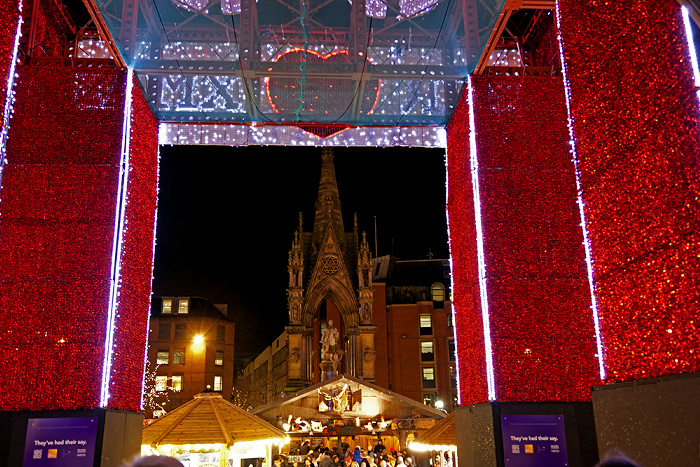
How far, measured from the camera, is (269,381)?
5169cm

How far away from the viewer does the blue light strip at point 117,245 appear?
860cm

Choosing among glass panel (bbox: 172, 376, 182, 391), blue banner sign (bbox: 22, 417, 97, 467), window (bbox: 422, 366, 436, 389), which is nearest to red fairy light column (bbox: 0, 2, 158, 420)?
blue banner sign (bbox: 22, 417, 97, 467)

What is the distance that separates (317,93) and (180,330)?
40.8 meters

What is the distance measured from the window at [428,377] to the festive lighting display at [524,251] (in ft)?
109

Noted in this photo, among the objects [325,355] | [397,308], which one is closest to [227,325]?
[397,308]

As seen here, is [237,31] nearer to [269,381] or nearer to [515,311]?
[515,311]

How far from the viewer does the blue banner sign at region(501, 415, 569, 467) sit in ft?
28.0

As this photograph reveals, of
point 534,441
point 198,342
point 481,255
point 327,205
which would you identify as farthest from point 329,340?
point 534,441

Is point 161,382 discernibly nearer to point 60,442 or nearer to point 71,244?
point 71,244

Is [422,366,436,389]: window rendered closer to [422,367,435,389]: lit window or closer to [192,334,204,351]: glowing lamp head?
[422,367,435,389]: lit window

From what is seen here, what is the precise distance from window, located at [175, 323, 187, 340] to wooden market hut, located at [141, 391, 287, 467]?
1352 inches

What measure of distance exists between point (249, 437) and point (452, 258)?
637cm

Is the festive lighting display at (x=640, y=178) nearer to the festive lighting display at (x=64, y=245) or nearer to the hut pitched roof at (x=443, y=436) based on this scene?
the festive lighting display at (x=64, y=245)

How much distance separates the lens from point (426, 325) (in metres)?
44.2
